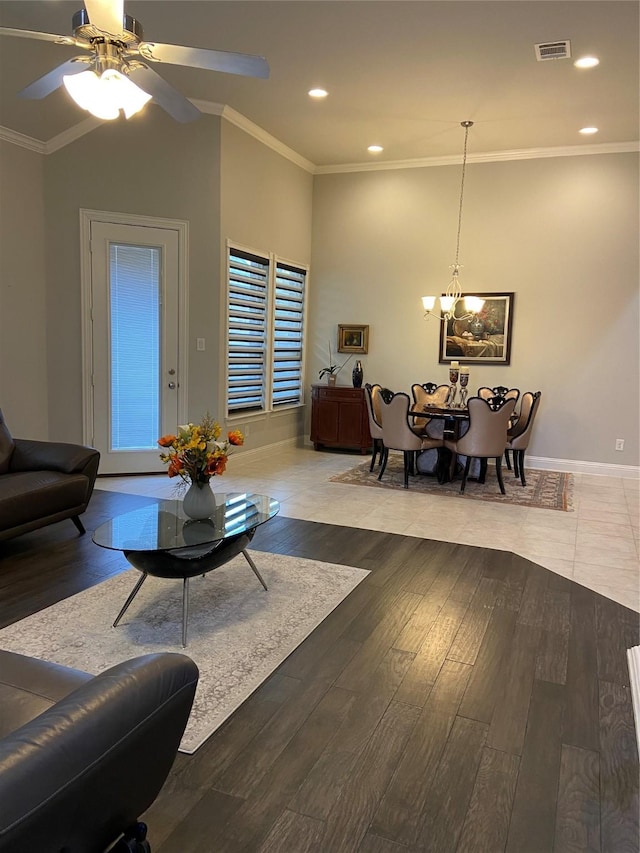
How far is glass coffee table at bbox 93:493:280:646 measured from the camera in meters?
2.70

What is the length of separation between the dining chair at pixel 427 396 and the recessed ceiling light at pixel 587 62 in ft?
11.2

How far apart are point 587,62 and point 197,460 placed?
4.43m

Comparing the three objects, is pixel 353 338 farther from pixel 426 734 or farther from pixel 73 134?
pixel 426 734

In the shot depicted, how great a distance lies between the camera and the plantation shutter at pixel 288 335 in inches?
293

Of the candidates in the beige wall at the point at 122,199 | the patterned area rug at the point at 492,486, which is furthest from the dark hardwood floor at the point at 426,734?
the beige wall at the point at 122,199

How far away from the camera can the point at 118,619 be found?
2.83 meters

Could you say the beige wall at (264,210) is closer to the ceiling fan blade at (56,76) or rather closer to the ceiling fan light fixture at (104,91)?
the ceiling fan blade at (56,76)

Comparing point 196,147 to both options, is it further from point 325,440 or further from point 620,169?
point 620,169

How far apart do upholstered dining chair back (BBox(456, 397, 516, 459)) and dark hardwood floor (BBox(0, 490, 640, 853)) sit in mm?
2371

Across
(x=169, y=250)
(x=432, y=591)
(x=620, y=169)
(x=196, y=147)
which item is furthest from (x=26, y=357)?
(x=620, y=169)

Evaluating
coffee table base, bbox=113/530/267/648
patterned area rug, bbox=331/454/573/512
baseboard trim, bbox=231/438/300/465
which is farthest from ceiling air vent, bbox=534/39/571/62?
baseboard trim, bbox=231/438/300/465

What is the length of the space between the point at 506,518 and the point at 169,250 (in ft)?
13.5

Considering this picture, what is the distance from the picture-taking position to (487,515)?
16.6ft

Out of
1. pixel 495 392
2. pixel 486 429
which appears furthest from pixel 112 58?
pixel 495 392
